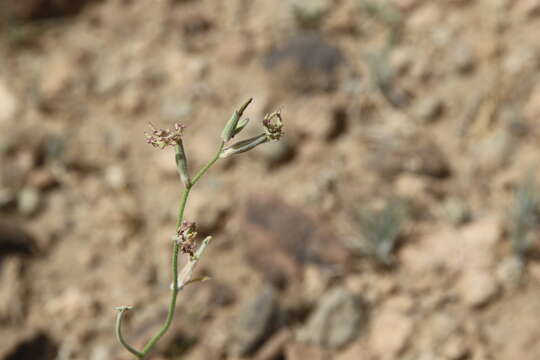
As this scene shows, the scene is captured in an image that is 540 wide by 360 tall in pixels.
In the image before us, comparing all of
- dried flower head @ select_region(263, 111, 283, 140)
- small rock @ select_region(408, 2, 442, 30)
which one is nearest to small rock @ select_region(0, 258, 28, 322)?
dried flower head @ select_region(263, 111, 283, 140)

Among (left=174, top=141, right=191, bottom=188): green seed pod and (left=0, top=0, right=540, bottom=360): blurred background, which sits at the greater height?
(left=0, top=0, right=540, bottom=360): blurred background

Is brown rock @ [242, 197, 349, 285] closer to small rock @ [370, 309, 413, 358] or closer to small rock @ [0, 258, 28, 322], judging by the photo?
small rock @ [370, 309, 413, 358]

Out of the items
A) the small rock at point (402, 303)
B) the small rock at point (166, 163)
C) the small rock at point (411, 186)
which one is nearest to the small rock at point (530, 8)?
the small rock at point (411, 186)

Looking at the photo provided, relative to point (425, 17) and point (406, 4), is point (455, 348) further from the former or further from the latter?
point (406, 4)

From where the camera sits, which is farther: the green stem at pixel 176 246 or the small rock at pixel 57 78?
the small rock at pixel 57 78

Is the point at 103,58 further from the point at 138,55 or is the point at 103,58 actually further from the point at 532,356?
the point at 532,356

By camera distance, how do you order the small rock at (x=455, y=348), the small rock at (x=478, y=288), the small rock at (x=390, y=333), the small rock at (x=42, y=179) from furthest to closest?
the small rock at (x=42, y=179) → the small rock at (x=478, y=288) → the small rock at (x=390, y=333) → the small rock at (x=455, y=348)

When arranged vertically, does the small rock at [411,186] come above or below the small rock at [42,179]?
below

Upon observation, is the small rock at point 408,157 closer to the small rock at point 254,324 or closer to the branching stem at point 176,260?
the small rock at point 254,324
